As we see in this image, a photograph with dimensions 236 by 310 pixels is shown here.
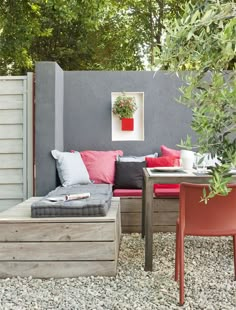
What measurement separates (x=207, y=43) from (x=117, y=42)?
10872 millimetres

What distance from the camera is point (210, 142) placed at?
1.12 metres

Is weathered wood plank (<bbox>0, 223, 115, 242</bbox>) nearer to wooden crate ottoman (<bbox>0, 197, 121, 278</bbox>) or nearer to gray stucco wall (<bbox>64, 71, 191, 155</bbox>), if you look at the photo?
wooden crate ottoman (<bbox>0, 197, 121, 278</bbox>)

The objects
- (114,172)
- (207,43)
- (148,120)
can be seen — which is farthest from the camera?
(148,120)

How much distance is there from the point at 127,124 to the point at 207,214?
3183mm

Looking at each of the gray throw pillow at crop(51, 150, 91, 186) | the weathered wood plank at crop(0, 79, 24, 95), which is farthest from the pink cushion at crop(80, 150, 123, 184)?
the weathered wood plank at crop(0, 79, 24, 95)

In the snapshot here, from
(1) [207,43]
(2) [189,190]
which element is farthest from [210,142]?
(2) [189,190]

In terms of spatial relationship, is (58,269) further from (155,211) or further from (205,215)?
(155,211)

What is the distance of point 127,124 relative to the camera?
5801mm

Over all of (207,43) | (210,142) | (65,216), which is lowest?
(65,216)

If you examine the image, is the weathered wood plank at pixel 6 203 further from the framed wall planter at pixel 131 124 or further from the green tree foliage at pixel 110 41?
the green tree foliage at pixel 110 41

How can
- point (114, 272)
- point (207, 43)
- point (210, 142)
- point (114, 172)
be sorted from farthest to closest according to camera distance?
1. point (114, 172)
2. point (114, 272)
3. point (210, 142)
4. point (207, 43)

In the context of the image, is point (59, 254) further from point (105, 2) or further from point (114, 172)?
point (105, 2)

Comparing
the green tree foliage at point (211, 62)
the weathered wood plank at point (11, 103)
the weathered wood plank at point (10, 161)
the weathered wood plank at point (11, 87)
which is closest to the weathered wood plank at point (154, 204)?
the weathered wood plank at point (10, 161)

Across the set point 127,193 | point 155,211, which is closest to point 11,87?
point 127,193
